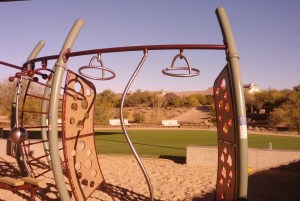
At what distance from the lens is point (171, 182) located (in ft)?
27.1

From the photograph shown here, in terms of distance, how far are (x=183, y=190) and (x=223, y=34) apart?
4.33 m

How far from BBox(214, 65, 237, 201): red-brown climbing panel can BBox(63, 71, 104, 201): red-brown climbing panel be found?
7.89ft

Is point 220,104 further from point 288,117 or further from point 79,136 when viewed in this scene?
point 288,117

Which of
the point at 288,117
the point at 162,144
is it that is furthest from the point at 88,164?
the point at 288,117

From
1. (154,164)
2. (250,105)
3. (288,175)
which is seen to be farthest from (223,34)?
(250,105)

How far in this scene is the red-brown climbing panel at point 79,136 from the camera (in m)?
5.32

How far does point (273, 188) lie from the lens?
7816 mm

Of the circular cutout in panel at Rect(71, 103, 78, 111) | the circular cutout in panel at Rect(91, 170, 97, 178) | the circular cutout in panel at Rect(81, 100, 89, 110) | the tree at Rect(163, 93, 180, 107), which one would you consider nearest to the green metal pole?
the circular cutout in panel at Rect(71, 103, 78, 111)

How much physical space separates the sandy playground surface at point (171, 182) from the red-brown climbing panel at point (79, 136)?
82 cm

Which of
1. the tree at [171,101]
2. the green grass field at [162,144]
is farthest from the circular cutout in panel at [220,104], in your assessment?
the tree at [171,101]

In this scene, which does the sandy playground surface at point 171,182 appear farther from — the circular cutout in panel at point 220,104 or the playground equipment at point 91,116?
the circular cutout in panel at point 220,104

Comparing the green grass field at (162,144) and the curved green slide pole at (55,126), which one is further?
the green grass field at (162,144)

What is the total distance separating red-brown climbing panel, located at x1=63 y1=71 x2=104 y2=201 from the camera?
532cm

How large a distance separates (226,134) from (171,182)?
3748 millimetres
